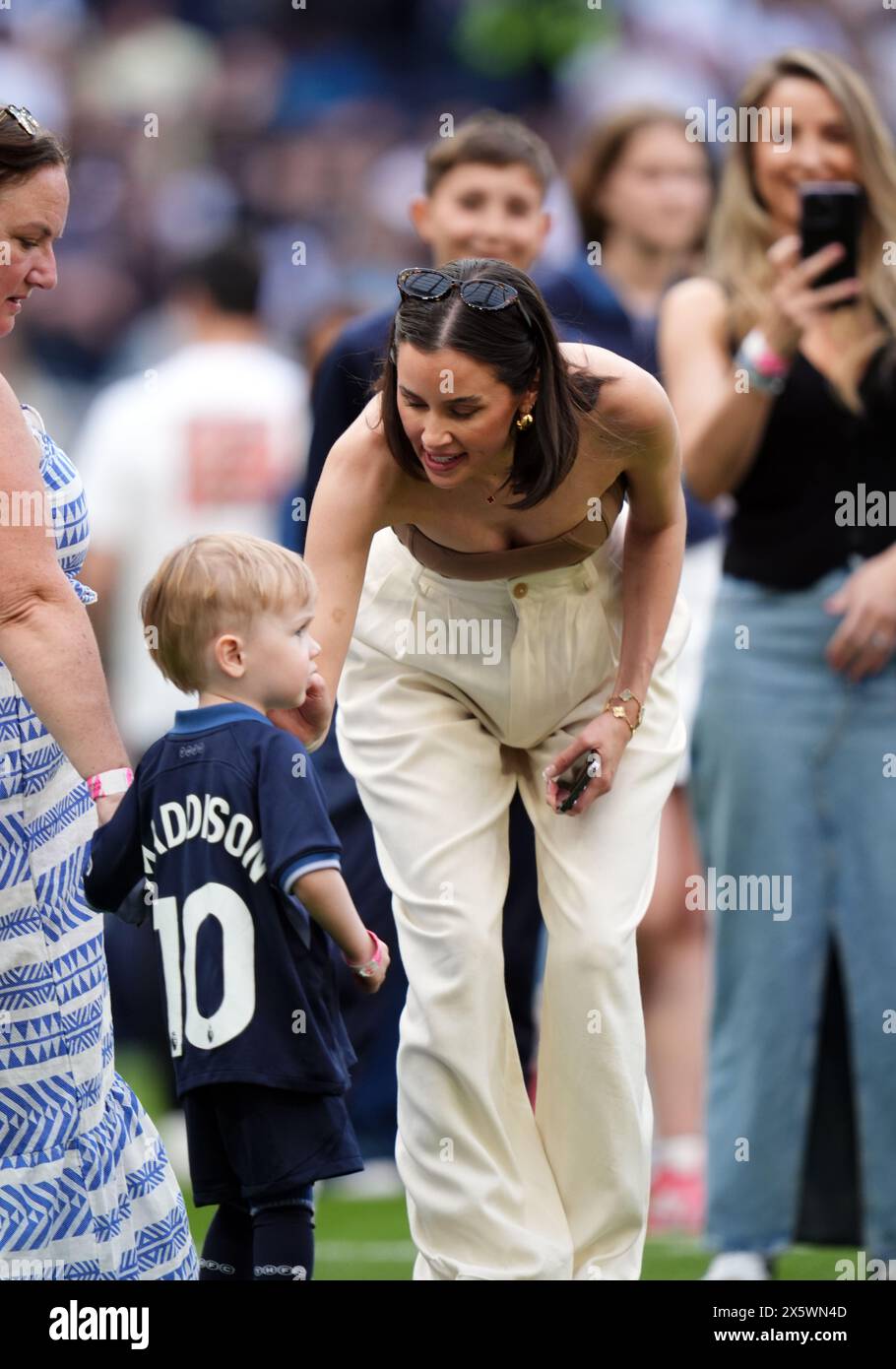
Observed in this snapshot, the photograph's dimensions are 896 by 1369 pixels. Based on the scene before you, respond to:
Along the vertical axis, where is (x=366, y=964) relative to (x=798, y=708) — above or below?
below

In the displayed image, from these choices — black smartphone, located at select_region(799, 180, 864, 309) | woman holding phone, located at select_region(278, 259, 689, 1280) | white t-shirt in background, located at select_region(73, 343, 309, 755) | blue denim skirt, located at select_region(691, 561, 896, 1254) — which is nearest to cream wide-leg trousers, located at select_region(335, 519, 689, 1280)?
woman holding phone, located at select_region(278, 259, 689, 1280)

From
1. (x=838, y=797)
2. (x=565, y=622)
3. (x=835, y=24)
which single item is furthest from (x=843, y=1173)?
(x=835, y=24)

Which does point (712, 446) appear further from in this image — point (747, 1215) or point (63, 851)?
point (63, 851)

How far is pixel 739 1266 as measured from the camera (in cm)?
536

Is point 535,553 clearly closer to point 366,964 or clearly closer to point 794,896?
point 366,964

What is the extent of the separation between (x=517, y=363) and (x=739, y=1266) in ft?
8.10

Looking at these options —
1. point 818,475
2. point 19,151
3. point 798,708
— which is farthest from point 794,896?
point 19,151

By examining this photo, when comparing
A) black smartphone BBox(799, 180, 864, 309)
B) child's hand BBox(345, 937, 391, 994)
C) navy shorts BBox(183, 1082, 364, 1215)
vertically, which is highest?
black smartphone BBox(799, 180, 864, 309)

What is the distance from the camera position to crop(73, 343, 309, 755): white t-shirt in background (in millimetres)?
7312

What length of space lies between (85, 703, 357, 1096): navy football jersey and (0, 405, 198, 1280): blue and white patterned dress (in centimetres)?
25

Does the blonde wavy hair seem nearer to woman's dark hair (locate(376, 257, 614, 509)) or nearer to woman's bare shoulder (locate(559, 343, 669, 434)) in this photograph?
woman's bare shoulder (locate(559, 343, 669, 434))


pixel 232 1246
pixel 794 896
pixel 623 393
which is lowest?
pixel 232 1246

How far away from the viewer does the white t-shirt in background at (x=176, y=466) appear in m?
7.31

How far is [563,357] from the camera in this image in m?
3.96
